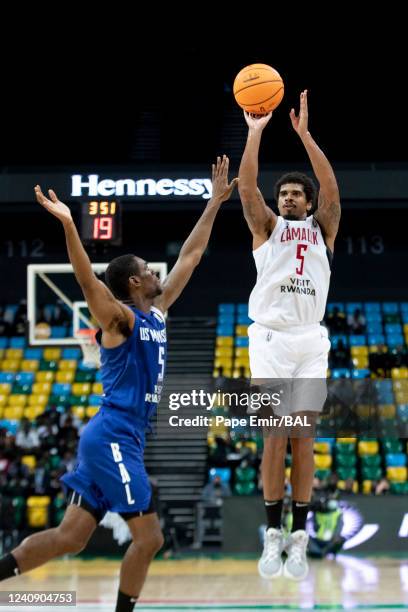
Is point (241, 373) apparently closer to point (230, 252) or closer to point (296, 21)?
point (230, 252)

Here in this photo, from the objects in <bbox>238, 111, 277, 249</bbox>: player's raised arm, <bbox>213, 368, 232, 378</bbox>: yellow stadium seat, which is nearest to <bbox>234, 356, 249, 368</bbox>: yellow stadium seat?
<bbox>213, 368, 232, 378</bbox>: yellow stadium seat

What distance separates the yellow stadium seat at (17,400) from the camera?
75.9 feet

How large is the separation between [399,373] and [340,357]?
165cm

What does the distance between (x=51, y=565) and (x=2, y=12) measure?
15.5 metres

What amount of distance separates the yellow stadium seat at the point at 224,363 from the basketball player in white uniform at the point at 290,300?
637 inches

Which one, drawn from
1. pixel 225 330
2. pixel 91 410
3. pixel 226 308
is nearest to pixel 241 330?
pixel 225 330

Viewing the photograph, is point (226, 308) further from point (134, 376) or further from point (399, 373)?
point (134, 376)

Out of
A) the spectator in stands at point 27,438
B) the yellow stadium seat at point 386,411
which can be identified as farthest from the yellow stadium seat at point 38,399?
the yellow stadium seat at point 386,411

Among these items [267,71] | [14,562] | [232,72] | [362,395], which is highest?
[232,72]

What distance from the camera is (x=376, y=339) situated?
24297 millimetres

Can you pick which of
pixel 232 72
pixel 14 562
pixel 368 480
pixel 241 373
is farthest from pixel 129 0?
pixel 14 562

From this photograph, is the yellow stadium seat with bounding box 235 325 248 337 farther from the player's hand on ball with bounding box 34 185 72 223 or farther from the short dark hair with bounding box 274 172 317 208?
the player's hand on ball with bounding box 34 185 72 223

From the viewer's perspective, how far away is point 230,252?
27.1 meters

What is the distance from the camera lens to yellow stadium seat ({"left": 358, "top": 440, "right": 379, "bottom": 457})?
20.4 meters
